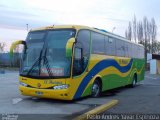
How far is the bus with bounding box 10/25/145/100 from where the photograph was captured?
1312 centimetres

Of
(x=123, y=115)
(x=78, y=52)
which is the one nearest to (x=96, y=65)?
(x=78, y=52)

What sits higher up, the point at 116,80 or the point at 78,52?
the point at 78,52

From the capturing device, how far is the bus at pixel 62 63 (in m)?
13.1

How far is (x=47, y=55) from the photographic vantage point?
532 inches

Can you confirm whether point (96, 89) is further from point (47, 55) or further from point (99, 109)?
point (99, 109)

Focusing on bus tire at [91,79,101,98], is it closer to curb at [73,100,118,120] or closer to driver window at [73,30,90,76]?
driver window at [73,30,90,76]

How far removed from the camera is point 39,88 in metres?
13.4

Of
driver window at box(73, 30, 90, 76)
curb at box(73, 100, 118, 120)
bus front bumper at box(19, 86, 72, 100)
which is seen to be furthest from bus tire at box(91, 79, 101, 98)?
bus front bumper at box(19, 86, 72, 100)

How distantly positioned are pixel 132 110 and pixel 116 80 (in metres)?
6.89

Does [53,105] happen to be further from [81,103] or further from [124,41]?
[124,41]

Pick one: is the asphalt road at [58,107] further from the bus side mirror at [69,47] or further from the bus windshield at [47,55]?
the bus side mirror at [69,47]

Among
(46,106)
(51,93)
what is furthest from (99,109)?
Result: (51,93)

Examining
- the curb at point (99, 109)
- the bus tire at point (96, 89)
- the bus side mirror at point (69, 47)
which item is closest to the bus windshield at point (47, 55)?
the bus side mirror at point (69, 47)

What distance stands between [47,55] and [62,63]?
75cm
